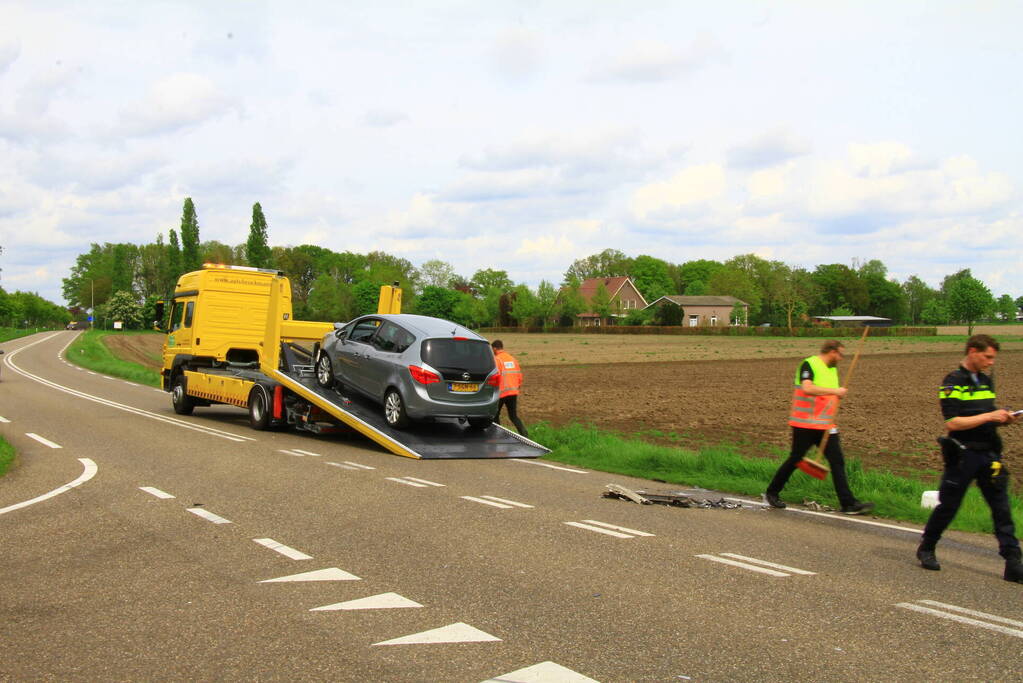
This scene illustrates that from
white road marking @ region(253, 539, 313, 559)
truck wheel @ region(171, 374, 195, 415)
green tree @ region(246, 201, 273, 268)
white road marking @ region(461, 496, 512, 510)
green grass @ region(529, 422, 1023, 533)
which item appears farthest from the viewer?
green tree @ region(246, 201, 273, 268)

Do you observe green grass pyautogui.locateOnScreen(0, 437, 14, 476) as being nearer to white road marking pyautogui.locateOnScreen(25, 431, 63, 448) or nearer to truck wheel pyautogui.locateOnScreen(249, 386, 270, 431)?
white road marking pyautogui.locateOnScreen(25, 431, 63, 448)

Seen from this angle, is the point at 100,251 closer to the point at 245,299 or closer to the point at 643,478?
the point at 245,299

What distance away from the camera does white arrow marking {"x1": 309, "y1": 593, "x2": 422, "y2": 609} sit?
544 centimetres

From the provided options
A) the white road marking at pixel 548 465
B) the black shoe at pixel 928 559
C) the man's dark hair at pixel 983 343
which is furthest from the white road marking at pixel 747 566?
the white road marking at pixel 548 465

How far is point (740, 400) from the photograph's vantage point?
2591 centimetres

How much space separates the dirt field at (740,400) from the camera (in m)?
16.6

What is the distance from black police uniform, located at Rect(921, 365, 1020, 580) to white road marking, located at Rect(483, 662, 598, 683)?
3.77 metres

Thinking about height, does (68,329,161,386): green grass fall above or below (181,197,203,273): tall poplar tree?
below

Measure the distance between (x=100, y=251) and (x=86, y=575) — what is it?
17417 cm

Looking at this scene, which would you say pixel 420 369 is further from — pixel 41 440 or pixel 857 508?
pixel 857 508

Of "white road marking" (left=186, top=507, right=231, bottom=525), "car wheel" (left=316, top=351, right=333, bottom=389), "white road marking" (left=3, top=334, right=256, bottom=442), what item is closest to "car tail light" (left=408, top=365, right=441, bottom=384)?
"car wheel" (left=316, top=351, right=333, bottom=389)

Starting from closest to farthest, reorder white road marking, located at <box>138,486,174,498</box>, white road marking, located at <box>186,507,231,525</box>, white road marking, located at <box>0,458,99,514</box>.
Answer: white road marking, located at <box>186,507,231,525</box>, white road marking, located at <box>0,458,99,514</box>, white road marking, located at <box>138,486,174,498</box>

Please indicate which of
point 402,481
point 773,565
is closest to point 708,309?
point 402,481

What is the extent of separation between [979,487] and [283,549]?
525 centimetres
